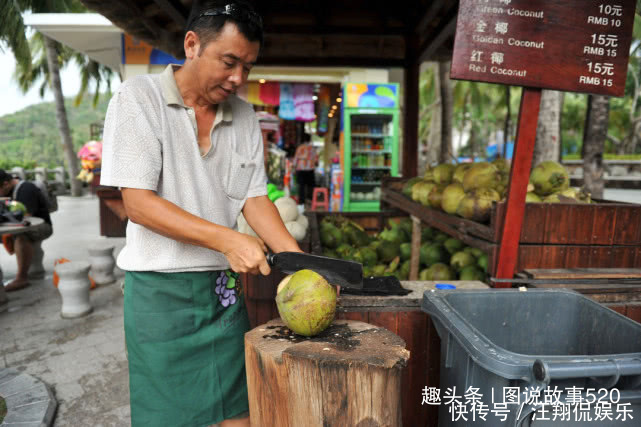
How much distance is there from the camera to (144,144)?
149cm

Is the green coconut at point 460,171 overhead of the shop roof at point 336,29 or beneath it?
beneath

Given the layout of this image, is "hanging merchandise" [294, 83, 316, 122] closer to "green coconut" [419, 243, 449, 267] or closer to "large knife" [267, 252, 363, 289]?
"green coconut" [419, 243, 449, 267]

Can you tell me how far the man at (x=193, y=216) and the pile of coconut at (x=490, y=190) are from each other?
1346 mm

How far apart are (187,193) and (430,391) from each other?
4.51 feet

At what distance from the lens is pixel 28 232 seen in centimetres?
557

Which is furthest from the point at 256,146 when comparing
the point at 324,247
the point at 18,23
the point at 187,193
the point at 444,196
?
the point at 18,23

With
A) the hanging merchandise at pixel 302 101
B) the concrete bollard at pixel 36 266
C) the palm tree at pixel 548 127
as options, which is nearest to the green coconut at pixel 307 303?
the concrete bollard at pixel 36 266

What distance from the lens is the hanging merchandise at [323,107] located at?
39.0 ft

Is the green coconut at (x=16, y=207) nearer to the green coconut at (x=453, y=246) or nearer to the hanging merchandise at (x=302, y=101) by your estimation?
the green coconut at (x=453, y=246)

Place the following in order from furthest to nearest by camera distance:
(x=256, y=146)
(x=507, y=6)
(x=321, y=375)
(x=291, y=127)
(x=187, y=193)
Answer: (x=291, y=127) → (x=507, y=6) → (x=256, y=146) → (x=187, y=193) → (x=321, y=375)

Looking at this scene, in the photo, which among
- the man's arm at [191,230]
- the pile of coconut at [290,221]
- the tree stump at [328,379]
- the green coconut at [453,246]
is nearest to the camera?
the tree stump at [328,379]

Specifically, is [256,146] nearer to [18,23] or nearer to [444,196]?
[444,196]

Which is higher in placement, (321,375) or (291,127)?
(291,127)

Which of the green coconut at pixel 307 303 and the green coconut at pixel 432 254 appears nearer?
the green coconut at pixel 307 303
